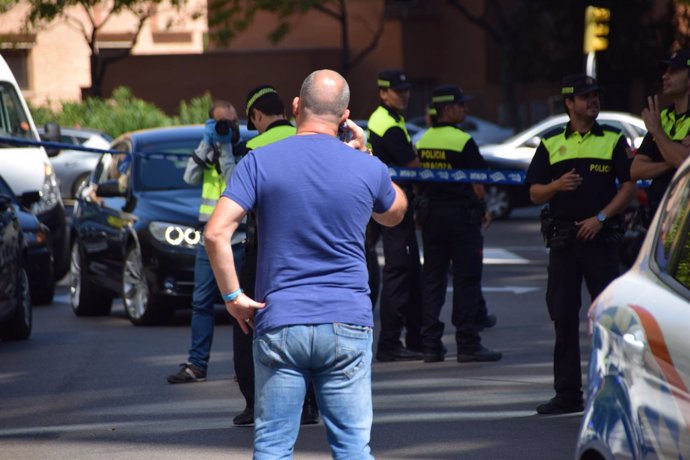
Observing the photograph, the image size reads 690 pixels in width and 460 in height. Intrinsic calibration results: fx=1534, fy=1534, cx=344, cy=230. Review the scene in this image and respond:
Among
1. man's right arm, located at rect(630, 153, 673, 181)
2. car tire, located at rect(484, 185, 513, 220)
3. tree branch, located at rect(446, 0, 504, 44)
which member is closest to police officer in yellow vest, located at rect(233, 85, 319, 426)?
man's right arm, located at rect(630, 153, 673, 181)

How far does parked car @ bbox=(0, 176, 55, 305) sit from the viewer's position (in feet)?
45.2

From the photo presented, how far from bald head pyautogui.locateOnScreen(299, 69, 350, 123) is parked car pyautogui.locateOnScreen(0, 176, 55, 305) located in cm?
830

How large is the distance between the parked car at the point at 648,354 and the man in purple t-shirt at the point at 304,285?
2.75ft

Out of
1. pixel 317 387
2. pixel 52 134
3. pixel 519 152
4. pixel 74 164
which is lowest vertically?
pixel 74 164

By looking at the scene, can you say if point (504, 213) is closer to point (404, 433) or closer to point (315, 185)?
point (404, 433)

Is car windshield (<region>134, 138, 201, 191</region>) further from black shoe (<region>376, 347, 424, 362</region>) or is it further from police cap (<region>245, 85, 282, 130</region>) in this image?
police cap (<region>245, 85, 282, 130</region>)

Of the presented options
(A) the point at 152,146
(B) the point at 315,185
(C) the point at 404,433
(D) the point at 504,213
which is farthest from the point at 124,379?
(D) the point at 504,213

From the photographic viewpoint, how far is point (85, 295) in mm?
13953

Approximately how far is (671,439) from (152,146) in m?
10.1

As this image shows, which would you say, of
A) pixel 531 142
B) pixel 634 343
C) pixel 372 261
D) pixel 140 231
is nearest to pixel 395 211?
pixel 634 343

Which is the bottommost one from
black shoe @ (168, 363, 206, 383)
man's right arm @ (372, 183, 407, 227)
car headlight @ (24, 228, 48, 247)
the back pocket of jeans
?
black shoe @ (168, 363, 206, 383)

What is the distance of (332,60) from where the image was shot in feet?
142

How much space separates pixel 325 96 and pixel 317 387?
3.31ft

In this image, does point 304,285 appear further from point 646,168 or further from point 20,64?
point 20,64
